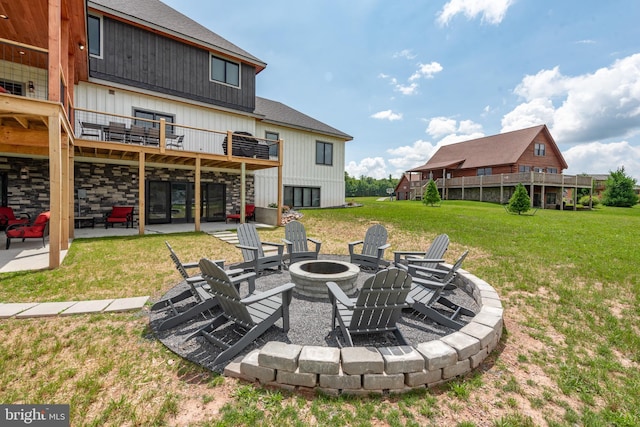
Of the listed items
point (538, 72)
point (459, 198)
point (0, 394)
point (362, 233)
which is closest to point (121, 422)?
point (0, 394)

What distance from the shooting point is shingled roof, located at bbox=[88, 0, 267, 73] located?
38.5ft

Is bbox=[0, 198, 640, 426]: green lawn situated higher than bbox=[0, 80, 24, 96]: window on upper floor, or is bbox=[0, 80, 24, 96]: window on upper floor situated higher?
bbox=[0, 80, 24, 96]: window on upper floor

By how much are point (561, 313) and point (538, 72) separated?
16.0 metres

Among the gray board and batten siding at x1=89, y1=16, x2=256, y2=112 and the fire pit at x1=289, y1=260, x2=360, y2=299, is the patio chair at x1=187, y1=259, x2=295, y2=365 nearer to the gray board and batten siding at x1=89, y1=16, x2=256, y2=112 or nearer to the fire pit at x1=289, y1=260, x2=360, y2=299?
the fire pit at x1=289, y1=260, x2=360, y2=299

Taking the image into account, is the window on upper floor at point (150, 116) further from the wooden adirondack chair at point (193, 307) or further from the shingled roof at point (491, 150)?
the shingled roof at point (491, 150)

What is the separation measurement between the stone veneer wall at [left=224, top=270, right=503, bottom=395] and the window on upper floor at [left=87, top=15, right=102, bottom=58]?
46.8ft

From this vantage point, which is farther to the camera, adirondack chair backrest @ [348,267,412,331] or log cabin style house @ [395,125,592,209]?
log cabin style house @ [395,125,592,209]

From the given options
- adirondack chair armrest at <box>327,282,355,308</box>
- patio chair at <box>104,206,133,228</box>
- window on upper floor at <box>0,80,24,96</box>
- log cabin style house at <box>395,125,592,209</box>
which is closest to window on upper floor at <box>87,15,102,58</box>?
window on upper floor at <box>0,80,24,96</box>

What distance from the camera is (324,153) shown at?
19188mm

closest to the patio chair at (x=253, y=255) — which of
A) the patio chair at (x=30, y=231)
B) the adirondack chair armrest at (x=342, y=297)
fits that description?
the adirondack chair armrest at (x=342, y=297)

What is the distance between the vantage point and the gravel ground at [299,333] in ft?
9.98

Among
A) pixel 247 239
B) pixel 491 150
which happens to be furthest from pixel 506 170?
pixel 247 239

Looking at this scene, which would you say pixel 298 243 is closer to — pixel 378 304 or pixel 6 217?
pixel 378 304

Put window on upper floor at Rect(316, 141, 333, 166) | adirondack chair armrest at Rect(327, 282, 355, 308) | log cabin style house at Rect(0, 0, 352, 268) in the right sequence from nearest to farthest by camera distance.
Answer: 1. adirondack chair armrest at Rect(327, 282, 355, 308)
2. log cabin style house at Rect(0, 0, 352, 268)
3. window on upper floor at Rect(316, 141, 333, 166)
